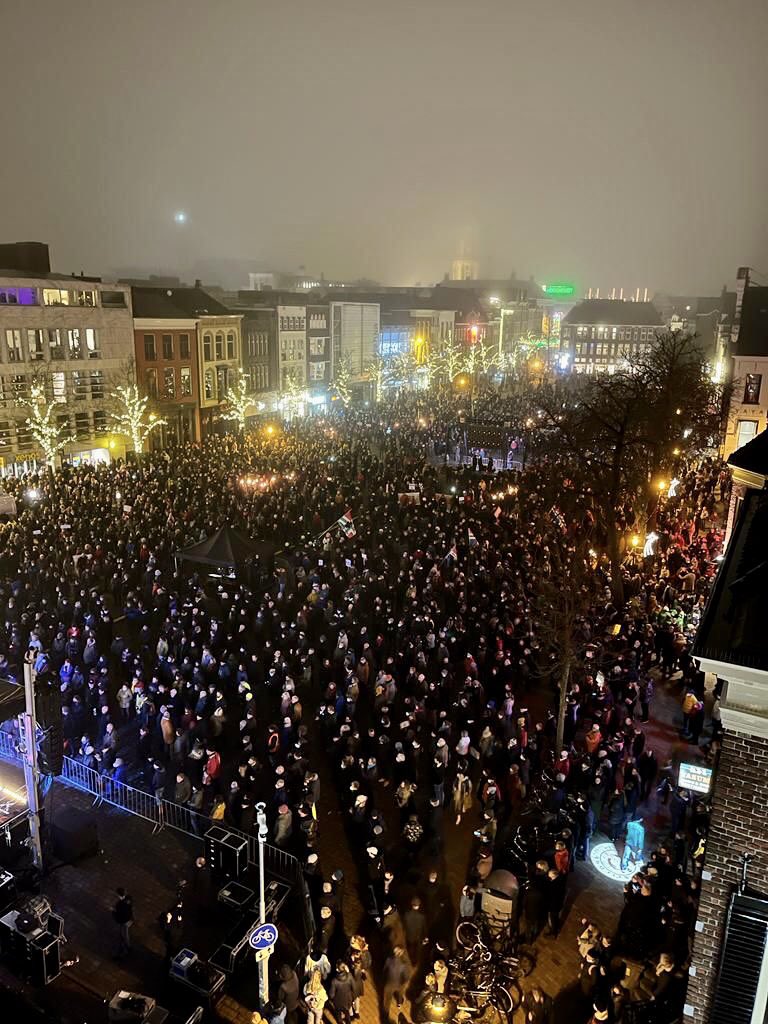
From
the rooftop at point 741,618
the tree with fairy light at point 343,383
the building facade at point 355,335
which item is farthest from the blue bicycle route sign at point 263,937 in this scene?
the building facade at point 355,335

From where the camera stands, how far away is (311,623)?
1981 centimetres

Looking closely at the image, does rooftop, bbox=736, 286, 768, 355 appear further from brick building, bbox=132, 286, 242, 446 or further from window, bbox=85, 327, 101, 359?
window, bbox=85, 327, 101, 359

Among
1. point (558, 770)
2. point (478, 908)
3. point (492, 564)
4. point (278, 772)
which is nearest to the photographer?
point (478, 908)

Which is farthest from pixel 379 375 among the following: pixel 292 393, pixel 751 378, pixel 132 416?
pixel 751 378

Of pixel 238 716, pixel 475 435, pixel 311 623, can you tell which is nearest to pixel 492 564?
pixel 311 623

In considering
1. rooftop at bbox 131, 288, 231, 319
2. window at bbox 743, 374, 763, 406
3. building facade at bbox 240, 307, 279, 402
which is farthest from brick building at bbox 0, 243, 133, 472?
window at bbox 743, 374, 763, 406

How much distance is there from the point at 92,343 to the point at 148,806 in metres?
38.4

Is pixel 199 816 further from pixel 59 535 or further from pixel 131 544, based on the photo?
pixel 59 535

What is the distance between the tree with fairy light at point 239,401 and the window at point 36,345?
15.9 metres

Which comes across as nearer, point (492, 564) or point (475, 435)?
point (492, 564)

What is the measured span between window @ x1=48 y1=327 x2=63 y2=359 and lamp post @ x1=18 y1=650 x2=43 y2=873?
35.8 m

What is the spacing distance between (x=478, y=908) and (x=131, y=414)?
40.1 metres

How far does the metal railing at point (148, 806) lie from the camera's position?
11891 mm

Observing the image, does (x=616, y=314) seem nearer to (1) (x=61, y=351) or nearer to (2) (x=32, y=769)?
(1) (x=61, y=351)
